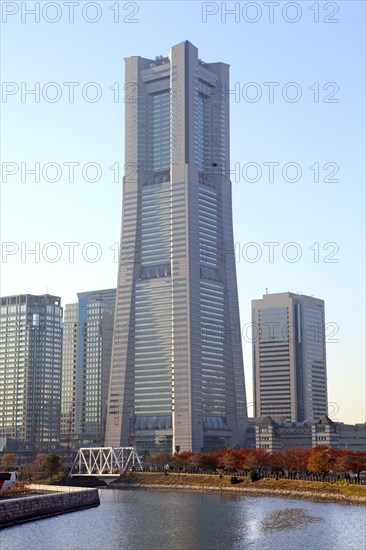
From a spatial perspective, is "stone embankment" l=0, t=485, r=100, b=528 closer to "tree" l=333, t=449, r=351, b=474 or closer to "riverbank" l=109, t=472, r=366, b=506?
"riverbank" l=109, t=472, r=366, b=506

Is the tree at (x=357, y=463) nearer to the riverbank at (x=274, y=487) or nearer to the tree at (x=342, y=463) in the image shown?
the tree at (x=342, y=463)

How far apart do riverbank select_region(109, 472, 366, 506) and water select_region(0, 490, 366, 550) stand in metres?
6.99

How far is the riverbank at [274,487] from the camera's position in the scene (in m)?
144

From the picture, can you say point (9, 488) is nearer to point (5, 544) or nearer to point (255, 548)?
point (5, 544)

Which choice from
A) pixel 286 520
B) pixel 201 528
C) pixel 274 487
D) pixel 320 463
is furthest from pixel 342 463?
pixel 201 528

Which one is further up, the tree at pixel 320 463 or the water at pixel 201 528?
→ the tree at pixel 320 463

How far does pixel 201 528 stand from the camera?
107 meters

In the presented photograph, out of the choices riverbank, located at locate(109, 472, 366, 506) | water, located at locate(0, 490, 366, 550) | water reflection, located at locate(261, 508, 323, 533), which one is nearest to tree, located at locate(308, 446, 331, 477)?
riverbank, located at locate(109, 472, 366, 506)

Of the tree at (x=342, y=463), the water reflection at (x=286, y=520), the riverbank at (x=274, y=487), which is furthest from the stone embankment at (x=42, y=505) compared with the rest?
the tree at (x=342, y=463)

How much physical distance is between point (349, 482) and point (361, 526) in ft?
158

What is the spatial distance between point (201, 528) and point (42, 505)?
27.9 meters

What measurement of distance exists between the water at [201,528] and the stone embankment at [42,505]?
6.61ft

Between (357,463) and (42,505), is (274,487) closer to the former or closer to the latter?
(357,463)

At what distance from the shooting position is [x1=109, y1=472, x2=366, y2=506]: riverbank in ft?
472
